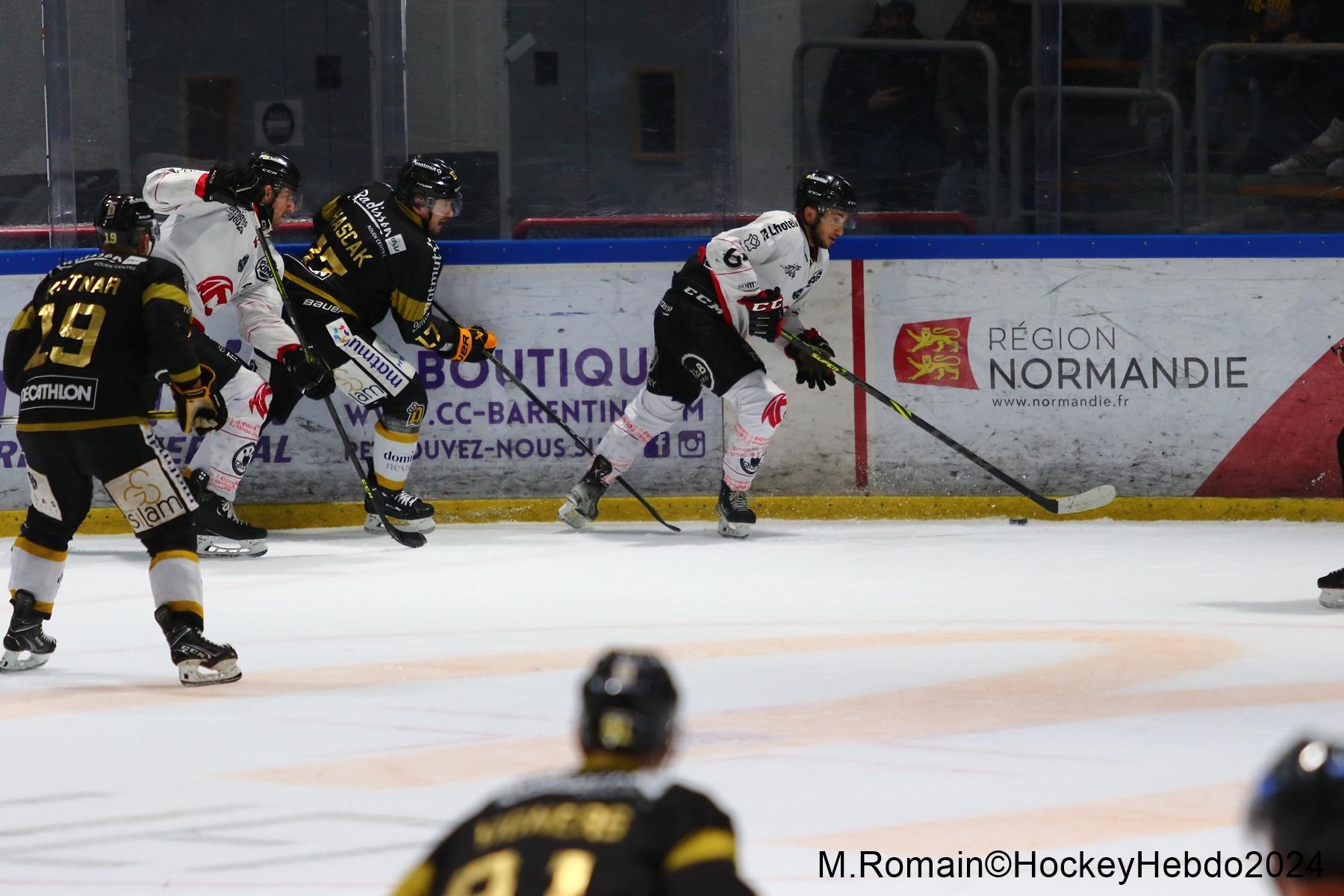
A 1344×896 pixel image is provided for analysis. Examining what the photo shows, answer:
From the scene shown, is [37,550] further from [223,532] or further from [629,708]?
[629,708]

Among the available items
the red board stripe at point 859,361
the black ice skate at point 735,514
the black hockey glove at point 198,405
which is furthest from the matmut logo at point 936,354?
the black hockey glove at point 198,405

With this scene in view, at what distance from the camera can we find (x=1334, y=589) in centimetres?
516

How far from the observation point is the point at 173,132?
7.52 metres

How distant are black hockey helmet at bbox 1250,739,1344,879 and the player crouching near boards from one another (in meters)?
5.50

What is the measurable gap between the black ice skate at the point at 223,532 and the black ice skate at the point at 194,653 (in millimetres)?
2233

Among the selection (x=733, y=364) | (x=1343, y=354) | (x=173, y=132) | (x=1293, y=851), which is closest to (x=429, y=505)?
(x=733, y=364)

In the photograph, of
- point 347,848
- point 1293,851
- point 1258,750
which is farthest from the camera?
point 1258,750

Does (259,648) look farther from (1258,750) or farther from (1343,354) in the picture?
(1343,354)

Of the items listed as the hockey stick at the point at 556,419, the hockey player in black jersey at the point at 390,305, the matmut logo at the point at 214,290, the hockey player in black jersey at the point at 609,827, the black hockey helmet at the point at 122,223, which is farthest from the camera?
the hockey stick at the point at 556,419

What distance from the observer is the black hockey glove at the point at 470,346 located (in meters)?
6.95

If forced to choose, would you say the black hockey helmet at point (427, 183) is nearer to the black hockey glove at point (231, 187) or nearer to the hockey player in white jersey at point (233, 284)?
the hockey player in white jersey at point (233, 284)

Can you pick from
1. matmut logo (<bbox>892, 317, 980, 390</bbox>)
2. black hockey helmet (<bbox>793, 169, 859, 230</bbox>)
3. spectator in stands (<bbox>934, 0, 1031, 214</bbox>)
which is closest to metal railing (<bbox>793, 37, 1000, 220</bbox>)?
spectator in stands (<bbox>934, 0, 1031, 214</bbox>)

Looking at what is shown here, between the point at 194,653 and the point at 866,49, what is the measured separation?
4.20 m

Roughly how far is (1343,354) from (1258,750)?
2046 mm
